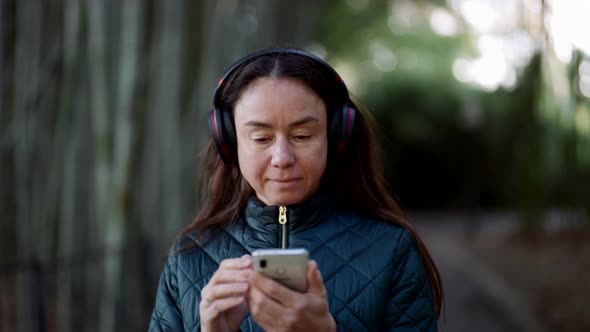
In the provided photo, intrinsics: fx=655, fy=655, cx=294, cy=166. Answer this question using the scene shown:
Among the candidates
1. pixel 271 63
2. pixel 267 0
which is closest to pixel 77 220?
pixel 267 0

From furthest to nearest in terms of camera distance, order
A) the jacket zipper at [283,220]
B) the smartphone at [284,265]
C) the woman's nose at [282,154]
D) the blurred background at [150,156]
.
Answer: the blurred background at [150,156], the jacket zipper at [283,220], the woman's nose at [282,154], the smartphone at [284,265]

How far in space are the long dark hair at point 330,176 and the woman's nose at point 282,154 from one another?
0.51ft

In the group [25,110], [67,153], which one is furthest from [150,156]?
[25,110]

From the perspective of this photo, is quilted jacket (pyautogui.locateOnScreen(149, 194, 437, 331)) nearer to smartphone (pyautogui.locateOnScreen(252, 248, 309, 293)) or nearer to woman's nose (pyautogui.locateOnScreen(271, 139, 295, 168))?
woman's nose (pyautogui.locateOnScreen(271, 139, 295, 168))

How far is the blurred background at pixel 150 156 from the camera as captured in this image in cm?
372

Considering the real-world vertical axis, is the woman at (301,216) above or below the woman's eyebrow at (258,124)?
below

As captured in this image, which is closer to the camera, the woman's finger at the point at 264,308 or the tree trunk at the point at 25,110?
the woman's finger at the point at 264,308

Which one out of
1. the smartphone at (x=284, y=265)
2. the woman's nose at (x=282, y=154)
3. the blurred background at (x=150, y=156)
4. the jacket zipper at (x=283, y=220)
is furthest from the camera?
the blurred background at (x=150, y=156)

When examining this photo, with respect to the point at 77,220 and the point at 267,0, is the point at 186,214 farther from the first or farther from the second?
the point at 267,0

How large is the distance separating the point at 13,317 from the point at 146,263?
1.01 m

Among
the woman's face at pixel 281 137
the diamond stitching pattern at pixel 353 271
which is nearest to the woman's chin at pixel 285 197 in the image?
the woman's face at pixel 281 137

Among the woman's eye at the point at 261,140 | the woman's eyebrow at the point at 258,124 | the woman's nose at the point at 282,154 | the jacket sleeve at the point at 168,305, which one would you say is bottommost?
the jacket sleeve at the point at 168,305

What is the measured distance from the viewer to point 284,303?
1280mm

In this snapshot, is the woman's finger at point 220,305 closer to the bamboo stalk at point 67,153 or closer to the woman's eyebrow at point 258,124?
the woman's eyebrow at point 258,124
